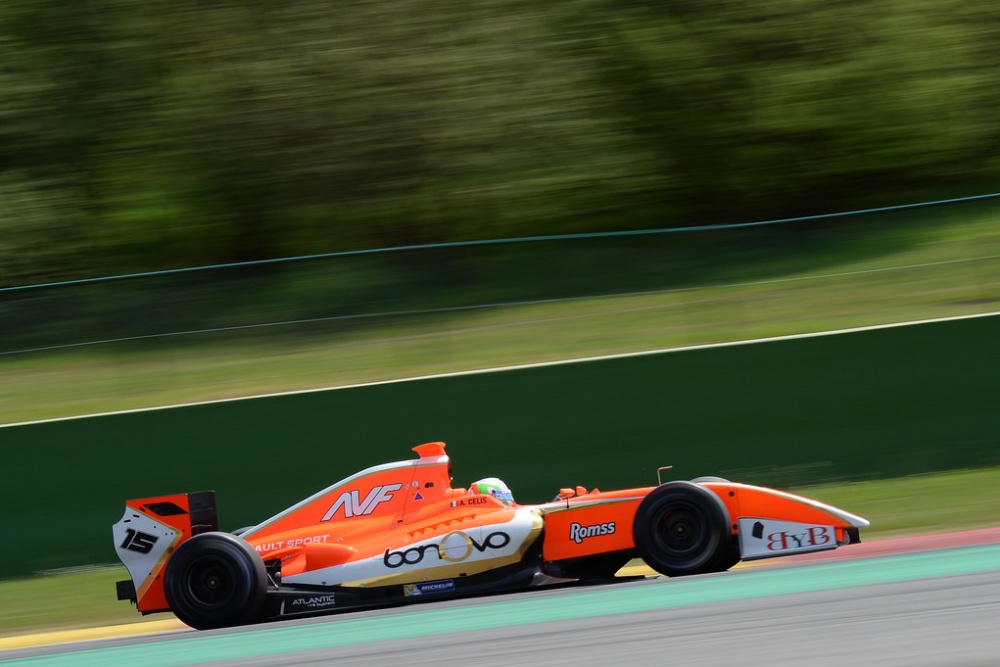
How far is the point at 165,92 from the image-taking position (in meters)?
17.9

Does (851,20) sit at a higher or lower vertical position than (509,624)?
higher

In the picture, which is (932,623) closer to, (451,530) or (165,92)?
(451,530)

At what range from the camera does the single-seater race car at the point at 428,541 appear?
7.26 meters

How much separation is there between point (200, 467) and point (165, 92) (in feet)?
27.5

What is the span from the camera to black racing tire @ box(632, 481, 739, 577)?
7219 mm

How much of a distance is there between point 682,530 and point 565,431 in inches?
153

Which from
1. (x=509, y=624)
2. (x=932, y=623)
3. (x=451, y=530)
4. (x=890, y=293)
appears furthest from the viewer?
(x=890, y=293)

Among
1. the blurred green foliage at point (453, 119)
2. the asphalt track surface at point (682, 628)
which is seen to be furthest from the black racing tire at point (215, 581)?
the blurred green foliage at point (453, 119)

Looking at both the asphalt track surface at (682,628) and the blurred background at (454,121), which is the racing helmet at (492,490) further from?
the blurred background at (454,121)

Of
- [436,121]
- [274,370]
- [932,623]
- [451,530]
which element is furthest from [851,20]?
[932,623]

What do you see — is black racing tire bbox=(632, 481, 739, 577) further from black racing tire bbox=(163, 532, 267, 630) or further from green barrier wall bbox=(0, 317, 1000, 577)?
green barrier wall bbox=(0, 317, 1000, 577)

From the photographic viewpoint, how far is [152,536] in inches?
310

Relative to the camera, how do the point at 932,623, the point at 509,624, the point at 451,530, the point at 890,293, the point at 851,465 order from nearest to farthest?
the point at 932,623
the point at 509,624
the point at 451,530
the point at 851,465
the point at 890,293

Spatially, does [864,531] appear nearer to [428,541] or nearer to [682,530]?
[682,530]
